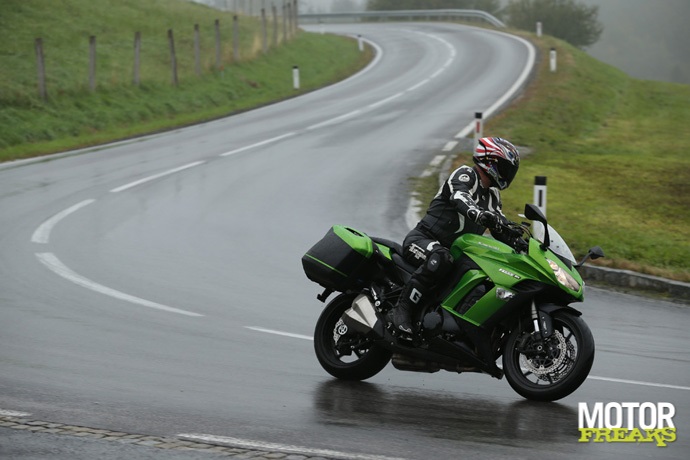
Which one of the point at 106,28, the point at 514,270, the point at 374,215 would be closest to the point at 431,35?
the point at 106,28

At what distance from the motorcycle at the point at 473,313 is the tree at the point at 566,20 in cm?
7483

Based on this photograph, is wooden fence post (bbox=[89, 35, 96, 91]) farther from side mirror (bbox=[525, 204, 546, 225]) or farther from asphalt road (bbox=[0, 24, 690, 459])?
side mirror (bbox=[525, 204, 546, 225])

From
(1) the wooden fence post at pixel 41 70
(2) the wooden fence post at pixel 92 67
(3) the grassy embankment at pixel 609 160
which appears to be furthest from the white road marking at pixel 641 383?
(2) the wooden fence post at pixel 92 67

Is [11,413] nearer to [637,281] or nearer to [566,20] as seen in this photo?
[637,281]

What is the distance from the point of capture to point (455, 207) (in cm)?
727

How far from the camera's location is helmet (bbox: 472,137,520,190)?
23.5 ft

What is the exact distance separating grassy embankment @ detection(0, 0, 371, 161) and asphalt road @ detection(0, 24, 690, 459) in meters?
4.35

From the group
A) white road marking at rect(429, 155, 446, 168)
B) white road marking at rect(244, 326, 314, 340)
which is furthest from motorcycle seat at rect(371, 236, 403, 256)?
white road marking at rect(429, 155, 446, 168)

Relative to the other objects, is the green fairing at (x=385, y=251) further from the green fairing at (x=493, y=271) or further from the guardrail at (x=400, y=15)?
the guardrail at (x=400, y=15)

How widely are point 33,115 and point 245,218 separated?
1296cm

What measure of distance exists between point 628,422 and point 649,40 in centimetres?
18428

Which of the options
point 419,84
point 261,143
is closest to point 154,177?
point 261,143

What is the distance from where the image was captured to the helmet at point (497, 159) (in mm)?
7148

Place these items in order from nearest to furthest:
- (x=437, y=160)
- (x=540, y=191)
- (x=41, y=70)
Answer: (x=540, y=191) < (x=437, y=160) < (x=41, y=70)
